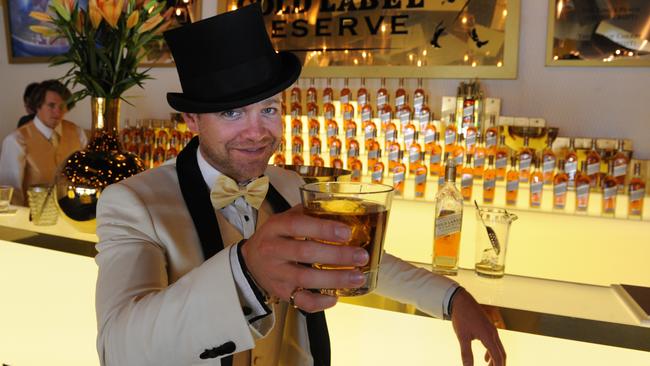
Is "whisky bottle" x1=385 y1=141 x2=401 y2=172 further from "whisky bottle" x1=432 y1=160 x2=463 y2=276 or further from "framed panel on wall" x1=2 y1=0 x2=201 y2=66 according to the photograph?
"framed panel on wall" x1=2 y1=0 x2=201 y2=66

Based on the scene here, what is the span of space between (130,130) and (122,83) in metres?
2.99

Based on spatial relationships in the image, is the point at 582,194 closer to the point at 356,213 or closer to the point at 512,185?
the point at 512,185

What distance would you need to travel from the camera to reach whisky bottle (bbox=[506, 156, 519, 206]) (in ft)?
11.6

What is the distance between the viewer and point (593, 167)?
11.3ft

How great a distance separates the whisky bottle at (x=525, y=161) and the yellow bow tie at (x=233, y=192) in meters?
2.46

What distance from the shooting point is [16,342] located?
2.36 metres

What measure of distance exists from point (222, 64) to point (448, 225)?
78cm

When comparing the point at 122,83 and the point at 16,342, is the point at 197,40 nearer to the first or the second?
the point at 122,83

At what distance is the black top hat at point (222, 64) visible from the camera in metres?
1.37

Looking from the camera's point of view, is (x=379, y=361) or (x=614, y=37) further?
(x=614, y=37)

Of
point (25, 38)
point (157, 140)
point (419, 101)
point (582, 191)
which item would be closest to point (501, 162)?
point (582, 191)

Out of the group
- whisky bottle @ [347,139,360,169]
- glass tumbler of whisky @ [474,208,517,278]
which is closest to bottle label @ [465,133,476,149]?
whisky bottle @ [347,139,360,169]

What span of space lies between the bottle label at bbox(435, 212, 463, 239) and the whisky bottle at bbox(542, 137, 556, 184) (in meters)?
2.01

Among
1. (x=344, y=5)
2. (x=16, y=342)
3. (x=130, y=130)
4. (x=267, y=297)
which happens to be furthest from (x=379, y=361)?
(x=130, y=130)
